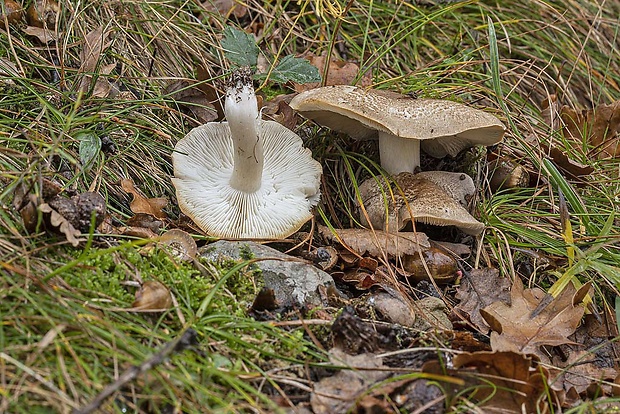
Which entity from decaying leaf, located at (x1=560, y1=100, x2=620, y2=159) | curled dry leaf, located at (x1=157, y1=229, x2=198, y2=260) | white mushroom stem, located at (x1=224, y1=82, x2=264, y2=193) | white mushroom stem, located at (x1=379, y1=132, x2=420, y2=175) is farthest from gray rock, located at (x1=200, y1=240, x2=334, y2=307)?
decaying leaf, located at (x1=560, y1=100, x2=620, y2=159)

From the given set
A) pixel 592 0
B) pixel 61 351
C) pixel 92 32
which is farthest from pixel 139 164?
pixel 592 0

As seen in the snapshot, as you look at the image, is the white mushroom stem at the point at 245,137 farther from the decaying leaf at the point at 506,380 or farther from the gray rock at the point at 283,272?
the decaying leaf at the point at 506,380

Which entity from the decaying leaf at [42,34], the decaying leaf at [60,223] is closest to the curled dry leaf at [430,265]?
the decaying leaf at [60,223]

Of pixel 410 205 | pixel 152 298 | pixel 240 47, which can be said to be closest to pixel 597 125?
pixel 410 205

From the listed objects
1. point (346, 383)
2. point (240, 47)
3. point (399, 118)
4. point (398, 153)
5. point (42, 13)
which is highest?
point (42, 13)

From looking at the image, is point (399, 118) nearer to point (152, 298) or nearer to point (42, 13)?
point (152, 298)

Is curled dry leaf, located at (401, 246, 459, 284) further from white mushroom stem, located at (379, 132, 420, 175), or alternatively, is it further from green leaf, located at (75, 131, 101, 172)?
green leaf, located at (75, 131, 101, 172)

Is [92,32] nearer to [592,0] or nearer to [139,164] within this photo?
[139,164]

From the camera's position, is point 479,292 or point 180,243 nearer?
point 180,243
